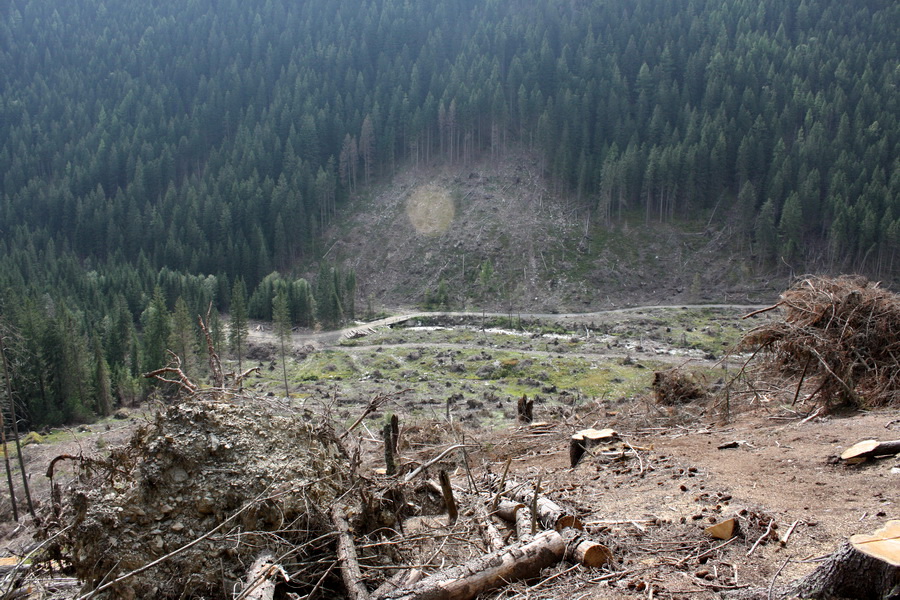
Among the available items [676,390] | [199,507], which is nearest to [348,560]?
[199,507]

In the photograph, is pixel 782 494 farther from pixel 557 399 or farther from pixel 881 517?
pixel 557 399

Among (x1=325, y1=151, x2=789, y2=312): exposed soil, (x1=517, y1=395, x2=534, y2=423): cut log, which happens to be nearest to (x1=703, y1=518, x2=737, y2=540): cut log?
(x1=517, y1=395, x2=534, y2=423): cut log

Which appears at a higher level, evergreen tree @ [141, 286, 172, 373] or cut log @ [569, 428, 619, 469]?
cut log @ [569, 428, 619, 469]

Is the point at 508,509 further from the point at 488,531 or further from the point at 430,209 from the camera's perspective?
the point at 430,209

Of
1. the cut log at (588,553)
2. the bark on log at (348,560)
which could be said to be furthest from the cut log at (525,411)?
the bark on log at (348,560)

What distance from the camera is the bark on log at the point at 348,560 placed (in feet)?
20.0

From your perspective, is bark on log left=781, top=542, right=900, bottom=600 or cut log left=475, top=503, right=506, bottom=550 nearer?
bark on log left=781, top=542, right=900, bottom=600

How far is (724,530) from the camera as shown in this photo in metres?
6.87

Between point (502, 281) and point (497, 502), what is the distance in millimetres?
80140

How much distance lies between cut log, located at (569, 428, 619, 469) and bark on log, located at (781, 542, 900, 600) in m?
7.01

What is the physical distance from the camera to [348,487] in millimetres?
7969

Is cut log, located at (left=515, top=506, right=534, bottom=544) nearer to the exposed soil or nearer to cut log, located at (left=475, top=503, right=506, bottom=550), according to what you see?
cut log, located at (left=475, top=503, right=506, bottom=550)

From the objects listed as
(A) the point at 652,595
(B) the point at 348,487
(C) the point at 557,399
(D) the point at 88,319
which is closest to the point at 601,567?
(A) the point at 652,595

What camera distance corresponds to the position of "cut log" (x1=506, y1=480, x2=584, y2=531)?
7.84m
